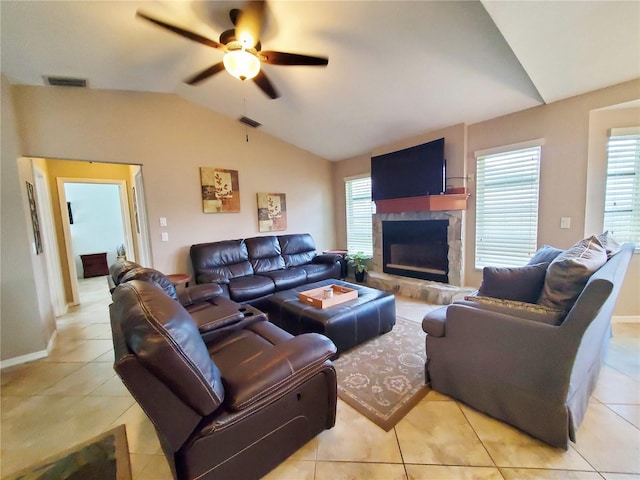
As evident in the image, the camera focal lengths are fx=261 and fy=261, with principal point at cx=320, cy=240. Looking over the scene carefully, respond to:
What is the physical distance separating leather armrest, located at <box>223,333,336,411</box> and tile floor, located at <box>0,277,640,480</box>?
537mm

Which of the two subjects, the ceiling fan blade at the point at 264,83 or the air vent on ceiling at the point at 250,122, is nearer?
the ceiling fan blade at the point at 264,83

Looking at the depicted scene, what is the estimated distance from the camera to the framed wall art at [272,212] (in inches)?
182

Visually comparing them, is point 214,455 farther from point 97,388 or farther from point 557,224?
point 557,224

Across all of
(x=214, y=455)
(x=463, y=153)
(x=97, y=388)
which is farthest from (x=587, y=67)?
(x=97, y=388)

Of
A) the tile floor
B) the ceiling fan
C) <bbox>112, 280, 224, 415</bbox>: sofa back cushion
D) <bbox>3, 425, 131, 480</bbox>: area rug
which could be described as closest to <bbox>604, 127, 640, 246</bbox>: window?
the tile floor

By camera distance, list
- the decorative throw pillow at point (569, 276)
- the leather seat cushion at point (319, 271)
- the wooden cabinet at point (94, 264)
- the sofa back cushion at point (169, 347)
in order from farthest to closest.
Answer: the wooden cabinet at point (94, 264) → the leather seat cushion at point (319, 271) → the decorative throw pillow at point (569, 276) → the sofa back cushion at point (169, 347)

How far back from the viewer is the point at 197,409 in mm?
1016

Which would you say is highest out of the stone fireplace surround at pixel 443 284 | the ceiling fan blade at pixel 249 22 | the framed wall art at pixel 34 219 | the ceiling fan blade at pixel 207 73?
the ceiling fan blade at pixel 249 22

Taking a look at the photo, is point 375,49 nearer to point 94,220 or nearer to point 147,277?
point 147,277

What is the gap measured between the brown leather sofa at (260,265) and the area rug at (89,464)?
179cm

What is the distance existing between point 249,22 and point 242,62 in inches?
10.2

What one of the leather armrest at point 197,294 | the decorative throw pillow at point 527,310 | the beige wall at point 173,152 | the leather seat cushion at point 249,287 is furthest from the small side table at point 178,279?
the decorative throw pillow at point 527,310

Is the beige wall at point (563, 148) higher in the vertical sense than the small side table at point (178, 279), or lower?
higher

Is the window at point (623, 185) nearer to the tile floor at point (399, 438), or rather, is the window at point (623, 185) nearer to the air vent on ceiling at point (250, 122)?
the tile floor at point (399, 438)
